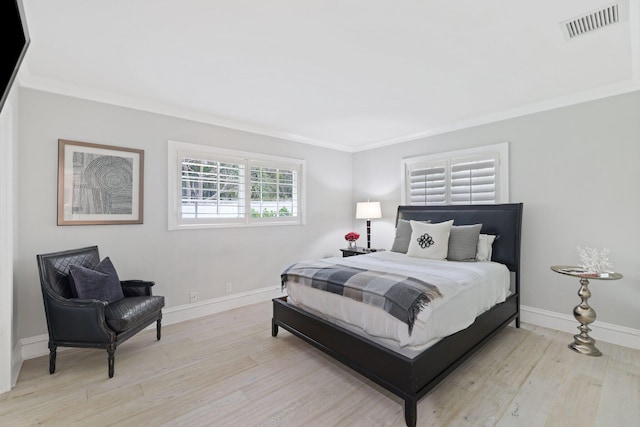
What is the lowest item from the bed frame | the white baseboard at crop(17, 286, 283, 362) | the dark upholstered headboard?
the white baseboard at crop(17, 286, 283, 362)

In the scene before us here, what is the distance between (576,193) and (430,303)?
2422 millimetres

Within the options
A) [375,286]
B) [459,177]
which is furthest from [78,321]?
[459,177]

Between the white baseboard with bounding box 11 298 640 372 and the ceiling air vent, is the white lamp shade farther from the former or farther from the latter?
the ceiling air vent

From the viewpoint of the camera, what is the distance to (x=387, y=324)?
2.04 meters

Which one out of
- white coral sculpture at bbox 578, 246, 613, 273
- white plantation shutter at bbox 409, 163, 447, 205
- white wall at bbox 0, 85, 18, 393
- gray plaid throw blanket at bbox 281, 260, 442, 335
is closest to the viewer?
gray plaid throw blanket at bbox 281, 260, 442, 335

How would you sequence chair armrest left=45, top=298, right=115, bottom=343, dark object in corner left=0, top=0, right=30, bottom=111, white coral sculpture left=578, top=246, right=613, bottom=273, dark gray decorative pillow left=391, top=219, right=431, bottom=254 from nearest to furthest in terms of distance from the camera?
dark object in corner left=0, top=0, right=30, bottom=111, chair armrest left=45, top=298, right=115, bottom=343, white coral sculpture left=578, top=246, right=613, bottom=273, dark gray decorative pillow left=391, top=219, right=431, bottom=254

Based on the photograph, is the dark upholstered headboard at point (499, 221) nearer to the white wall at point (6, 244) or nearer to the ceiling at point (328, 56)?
the ceiling at point (328, 56)

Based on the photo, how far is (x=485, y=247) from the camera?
3.36m

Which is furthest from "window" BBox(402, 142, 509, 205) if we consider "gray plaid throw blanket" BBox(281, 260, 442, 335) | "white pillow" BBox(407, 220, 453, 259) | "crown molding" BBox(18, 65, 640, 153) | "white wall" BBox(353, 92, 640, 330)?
"gray plaid throw blanket" BBox(281, 260, 442, 335)

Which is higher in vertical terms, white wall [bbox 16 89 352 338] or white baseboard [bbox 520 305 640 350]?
white wall [bbox 16 89 352 338]

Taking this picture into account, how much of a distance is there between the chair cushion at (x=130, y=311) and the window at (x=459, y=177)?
362 centimetres

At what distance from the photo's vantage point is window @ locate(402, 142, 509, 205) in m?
3.66

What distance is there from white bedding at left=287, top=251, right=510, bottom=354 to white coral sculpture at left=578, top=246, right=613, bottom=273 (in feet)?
2.19

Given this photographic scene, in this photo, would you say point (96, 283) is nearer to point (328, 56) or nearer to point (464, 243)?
point (328, 56)
